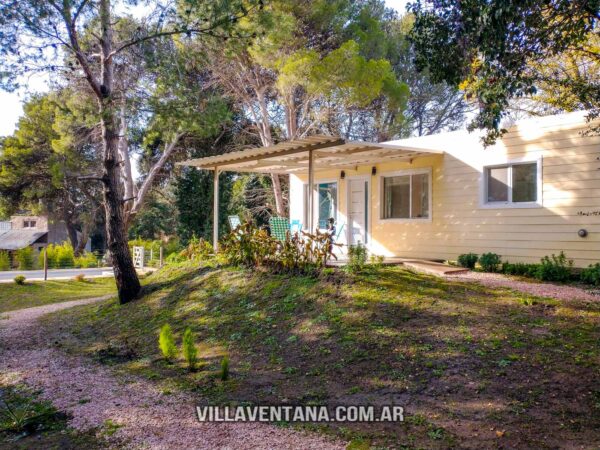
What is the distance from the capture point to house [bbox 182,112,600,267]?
28.9 ft

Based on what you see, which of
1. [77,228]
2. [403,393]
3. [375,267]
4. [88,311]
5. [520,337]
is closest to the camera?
[403,393]

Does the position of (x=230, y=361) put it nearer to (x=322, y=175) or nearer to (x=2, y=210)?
(x=322, y=175)

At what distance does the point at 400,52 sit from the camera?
21.5 meters

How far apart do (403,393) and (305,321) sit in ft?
7.84

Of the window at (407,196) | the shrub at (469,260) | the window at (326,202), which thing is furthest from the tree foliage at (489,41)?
the window at (326,202)

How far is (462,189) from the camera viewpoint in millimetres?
10562

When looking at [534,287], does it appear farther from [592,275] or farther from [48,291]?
[48,291]

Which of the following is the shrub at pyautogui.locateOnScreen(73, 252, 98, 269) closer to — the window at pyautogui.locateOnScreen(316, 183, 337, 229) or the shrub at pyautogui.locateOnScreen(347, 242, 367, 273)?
the window at pyautogui.locateOnScreen(316, 183, 337, 229)

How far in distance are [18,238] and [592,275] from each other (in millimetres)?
35336

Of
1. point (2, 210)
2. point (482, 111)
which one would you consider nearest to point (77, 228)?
point (2, 210)

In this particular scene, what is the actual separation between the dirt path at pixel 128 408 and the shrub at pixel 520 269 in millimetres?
6864

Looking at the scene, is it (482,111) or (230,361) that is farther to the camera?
(482,111)

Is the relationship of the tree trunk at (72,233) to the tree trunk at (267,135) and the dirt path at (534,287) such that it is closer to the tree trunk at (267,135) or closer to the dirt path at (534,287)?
the tree trunk at (267,135)

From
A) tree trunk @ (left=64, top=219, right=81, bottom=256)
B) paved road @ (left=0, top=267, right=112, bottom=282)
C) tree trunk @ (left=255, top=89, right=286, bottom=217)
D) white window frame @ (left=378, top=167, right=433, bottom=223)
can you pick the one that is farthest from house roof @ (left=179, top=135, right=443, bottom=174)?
tree trunk @ (left=64, top=219, right=81, bottom=256)
